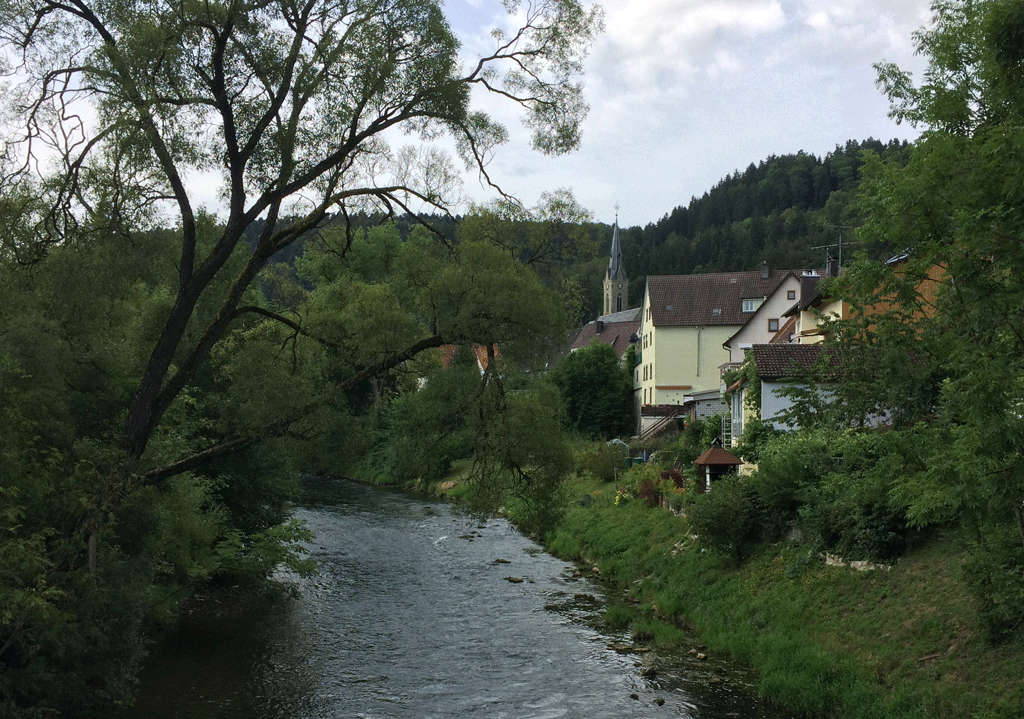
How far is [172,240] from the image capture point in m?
14.3

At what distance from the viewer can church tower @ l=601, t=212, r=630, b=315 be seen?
113m

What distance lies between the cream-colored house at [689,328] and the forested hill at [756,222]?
44.9 meters

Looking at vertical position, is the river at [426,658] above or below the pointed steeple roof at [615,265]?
below

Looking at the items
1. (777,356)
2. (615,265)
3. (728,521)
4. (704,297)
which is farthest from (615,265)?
(728,521)

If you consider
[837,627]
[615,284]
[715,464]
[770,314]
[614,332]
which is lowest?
[837,627]

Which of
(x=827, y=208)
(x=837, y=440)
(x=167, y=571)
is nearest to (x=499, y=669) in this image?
(x=167, y=571)

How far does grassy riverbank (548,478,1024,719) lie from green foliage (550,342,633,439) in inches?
1264

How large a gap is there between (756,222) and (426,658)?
12236 cm

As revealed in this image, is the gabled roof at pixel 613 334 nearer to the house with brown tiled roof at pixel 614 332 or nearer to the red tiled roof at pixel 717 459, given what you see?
the house with brown tiled roof at pixel 614 332

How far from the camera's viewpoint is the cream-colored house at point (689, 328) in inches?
2135

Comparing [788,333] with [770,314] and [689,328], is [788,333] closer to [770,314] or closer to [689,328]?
→ [770,314]

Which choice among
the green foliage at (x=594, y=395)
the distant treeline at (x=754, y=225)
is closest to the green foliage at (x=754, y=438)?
the green foliage at (x=594, y=395)

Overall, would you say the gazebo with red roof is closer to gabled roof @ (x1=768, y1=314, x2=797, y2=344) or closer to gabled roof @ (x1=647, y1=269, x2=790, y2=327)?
gabled roof @ (x1=768, y1=314, x2=797, y2=344)

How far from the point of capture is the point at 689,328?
55219 mm
